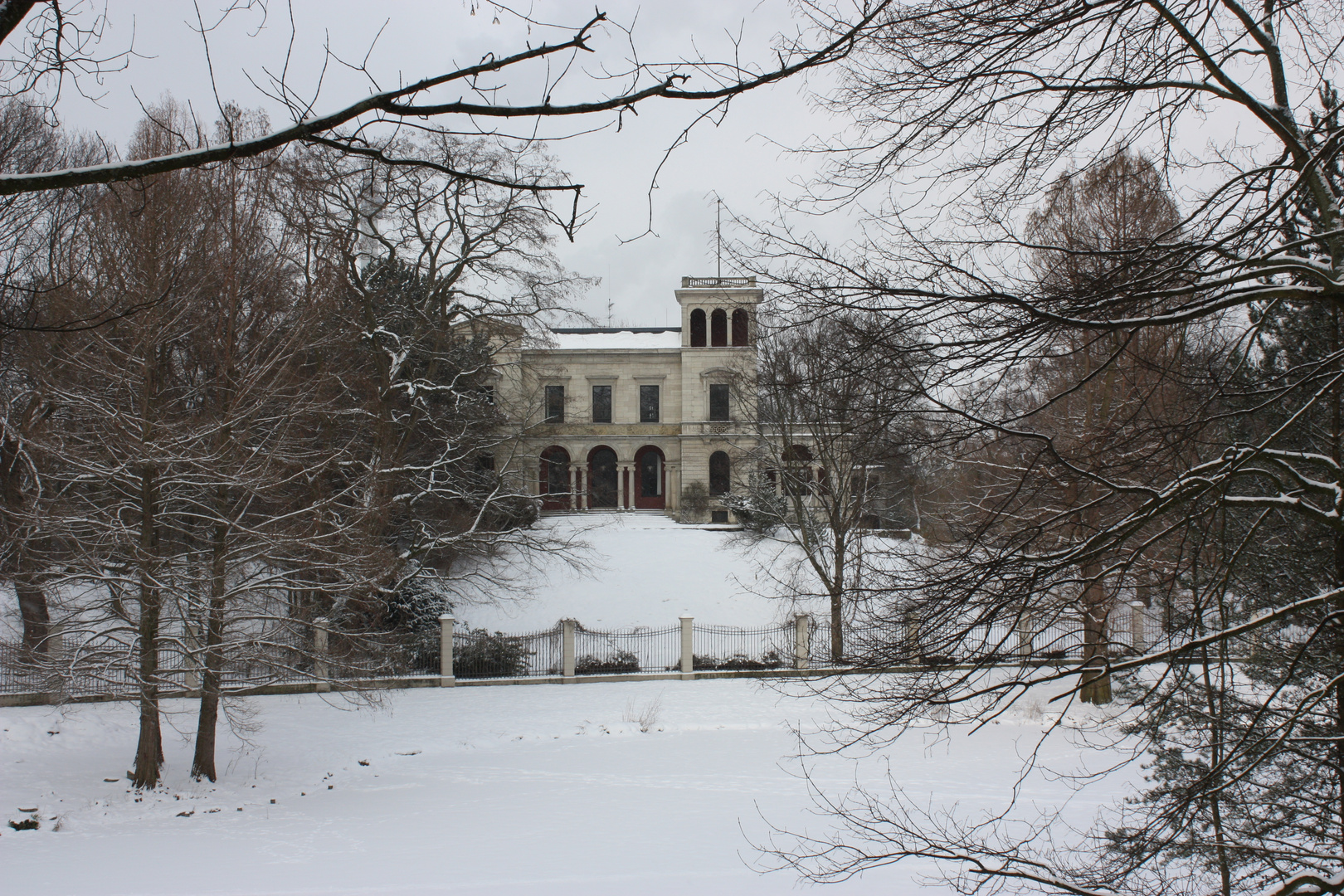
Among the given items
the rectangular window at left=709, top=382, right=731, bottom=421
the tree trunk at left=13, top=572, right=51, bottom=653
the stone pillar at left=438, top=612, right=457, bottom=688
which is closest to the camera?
the tree trunk at left=13, top=572, right=51, bottom=653

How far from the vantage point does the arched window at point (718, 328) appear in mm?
43656

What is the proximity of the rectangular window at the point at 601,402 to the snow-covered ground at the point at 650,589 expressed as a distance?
14157mm

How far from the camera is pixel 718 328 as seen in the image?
145 feet

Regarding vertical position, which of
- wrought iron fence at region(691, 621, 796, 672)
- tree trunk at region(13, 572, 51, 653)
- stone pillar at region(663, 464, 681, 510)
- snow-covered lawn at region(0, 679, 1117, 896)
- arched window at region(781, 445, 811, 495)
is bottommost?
snow-covered lawn at region(0, 679, 1117, 896)

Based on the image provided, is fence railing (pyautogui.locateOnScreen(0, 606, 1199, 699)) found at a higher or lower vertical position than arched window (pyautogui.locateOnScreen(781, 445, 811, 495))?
lower

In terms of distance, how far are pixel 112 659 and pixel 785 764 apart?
9785 mm

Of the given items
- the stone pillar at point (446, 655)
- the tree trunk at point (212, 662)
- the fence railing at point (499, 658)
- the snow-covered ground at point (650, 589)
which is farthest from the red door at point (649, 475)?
the tree trunk at point (212, 662)

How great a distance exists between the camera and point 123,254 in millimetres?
11070

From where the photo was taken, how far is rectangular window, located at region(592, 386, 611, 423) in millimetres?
44688

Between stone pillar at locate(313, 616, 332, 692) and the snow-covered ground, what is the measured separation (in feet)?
17.1

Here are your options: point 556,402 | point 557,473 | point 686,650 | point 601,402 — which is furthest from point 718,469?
point 686,650

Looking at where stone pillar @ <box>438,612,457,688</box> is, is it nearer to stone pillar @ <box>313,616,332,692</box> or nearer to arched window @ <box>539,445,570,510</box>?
stone pillar @ <box>313,616,332,692</box>

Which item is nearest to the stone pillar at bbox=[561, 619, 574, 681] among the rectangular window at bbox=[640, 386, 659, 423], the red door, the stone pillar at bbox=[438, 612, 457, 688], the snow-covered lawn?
the snow-covered lawn

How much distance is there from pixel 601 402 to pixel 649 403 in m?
2.42
